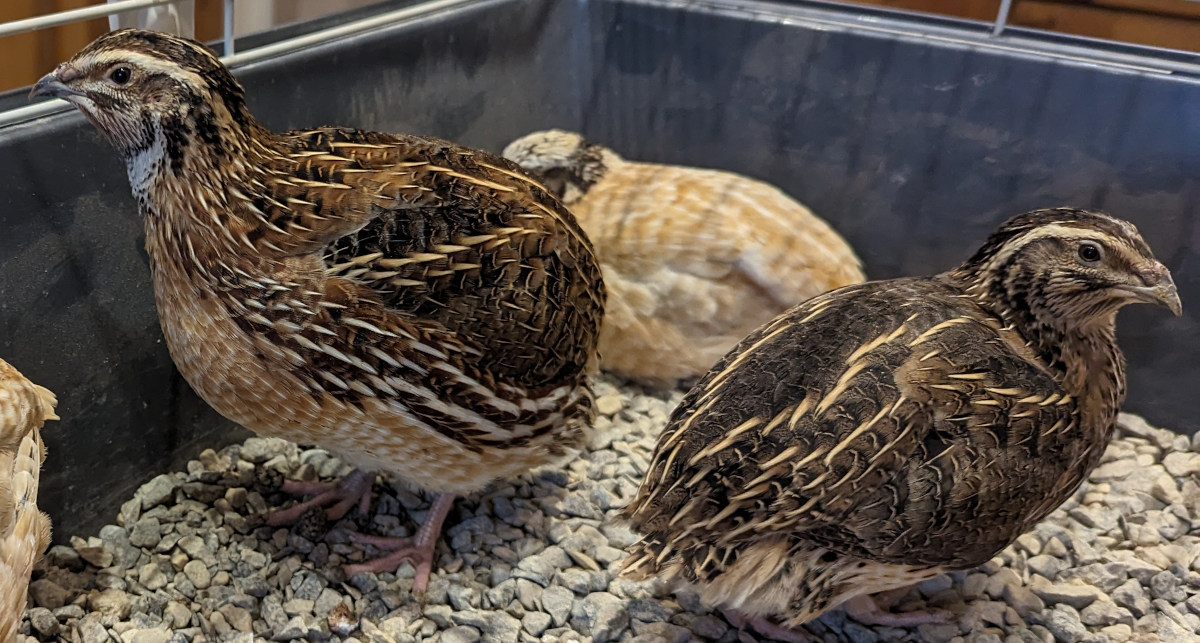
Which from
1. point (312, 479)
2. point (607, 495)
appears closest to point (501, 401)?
point (607, 495)

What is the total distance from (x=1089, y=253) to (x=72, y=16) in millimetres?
2490

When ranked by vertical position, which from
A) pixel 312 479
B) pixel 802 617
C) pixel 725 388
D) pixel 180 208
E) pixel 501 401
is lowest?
pixel 312 479

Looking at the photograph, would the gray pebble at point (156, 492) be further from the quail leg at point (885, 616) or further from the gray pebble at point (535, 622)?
the quail leg at point (885, 616)

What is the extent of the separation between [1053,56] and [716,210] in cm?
123

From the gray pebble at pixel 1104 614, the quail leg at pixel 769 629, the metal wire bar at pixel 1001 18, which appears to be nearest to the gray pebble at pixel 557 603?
the quail leg at pixel 769 629

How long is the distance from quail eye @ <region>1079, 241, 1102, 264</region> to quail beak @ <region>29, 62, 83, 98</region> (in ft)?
7.62

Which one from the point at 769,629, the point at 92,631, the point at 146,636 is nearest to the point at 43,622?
the point at 92,631

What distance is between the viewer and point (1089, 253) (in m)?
2.13

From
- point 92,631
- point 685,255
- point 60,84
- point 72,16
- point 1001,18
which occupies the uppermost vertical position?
point 1001,18

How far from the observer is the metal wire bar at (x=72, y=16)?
6.39ft

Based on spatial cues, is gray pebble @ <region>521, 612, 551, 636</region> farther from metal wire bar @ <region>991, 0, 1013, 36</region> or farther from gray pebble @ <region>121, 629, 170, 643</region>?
metal wire bar @ <region>991, 0, 1013, 36</region>

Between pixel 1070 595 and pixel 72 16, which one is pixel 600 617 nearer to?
pixel 1070 595

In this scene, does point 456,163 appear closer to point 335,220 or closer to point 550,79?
point 335,220

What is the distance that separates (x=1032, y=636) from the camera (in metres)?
2.38
